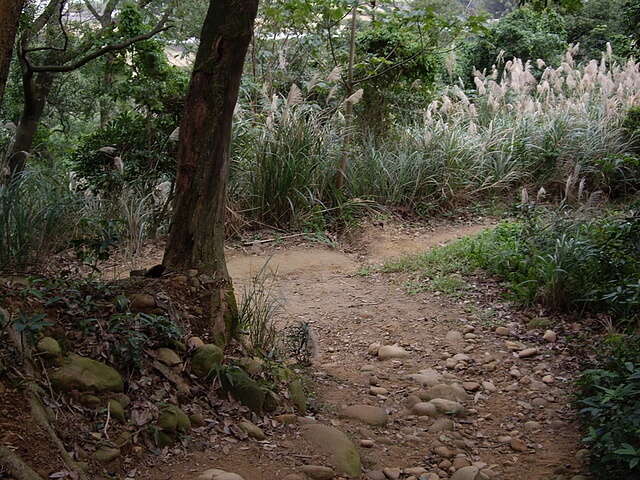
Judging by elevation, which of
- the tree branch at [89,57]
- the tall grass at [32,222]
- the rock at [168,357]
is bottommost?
the rock at [168,357]

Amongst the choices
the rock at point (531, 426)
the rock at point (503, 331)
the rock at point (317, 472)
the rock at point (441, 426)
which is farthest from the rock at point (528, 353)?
the rock at point (317, 472)

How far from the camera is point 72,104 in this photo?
40.8 feet

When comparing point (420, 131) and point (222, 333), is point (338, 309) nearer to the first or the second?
point (222, 333)

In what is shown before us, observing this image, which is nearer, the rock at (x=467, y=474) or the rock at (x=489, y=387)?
the rock at (x=467, y=474)

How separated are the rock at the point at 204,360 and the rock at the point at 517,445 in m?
1.70

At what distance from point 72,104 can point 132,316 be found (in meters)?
10.3

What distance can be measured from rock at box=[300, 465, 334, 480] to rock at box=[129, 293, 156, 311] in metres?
1.20

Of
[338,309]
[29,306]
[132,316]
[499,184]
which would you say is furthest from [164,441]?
[499,184]

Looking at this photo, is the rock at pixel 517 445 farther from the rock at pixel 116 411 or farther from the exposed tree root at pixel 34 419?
the exposed tree root at pixel 34 419

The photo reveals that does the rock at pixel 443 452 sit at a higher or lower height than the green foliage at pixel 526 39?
lower

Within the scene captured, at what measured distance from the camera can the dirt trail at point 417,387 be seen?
3.31 metres

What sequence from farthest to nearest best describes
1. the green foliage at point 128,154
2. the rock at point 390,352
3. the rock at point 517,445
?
the green foliage at point 128,154 → the rock at point 390,352 → the rock at point 517,445

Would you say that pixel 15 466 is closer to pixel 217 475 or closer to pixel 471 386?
pixel 217 475

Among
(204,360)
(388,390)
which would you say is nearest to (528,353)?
(388,390)
